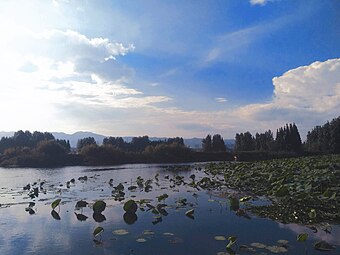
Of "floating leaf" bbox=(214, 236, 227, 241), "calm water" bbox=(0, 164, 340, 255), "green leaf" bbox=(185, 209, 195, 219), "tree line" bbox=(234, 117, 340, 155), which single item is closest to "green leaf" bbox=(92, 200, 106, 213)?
"calm water" bbox=(0, 164, 340, 255)

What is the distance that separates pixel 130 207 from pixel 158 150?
6003 cm

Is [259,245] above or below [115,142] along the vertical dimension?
below

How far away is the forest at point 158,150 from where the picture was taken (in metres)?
62.5

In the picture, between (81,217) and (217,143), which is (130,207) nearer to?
(81,217)

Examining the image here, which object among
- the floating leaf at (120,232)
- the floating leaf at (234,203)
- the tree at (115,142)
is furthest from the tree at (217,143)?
the floating leaf at (120,232)

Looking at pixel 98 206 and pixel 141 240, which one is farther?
pixel 98 206

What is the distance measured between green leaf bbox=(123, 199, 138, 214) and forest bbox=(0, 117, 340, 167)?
49.3 meters

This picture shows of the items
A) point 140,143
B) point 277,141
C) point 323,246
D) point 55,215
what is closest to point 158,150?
point 140,143

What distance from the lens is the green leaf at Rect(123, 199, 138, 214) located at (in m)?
12.3

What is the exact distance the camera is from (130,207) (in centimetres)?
1239

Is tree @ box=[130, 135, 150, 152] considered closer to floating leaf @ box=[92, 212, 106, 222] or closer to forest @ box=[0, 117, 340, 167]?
forest @ box=[0, 117, 340, 167]

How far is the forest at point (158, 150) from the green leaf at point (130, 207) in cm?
4926

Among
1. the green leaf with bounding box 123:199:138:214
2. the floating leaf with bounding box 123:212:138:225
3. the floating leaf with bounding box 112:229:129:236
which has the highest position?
the green leaf with bounding box 123:199:138:214

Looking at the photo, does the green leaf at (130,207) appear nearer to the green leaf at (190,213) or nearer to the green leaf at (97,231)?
the green leaf at (190,213)
